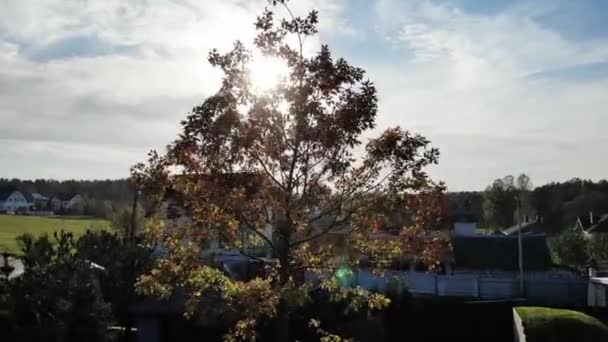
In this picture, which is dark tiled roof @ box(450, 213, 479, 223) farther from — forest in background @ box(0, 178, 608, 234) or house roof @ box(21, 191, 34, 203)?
house roof @ box(21, 191, 34, 203)

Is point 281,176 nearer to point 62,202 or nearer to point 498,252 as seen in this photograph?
point 498,252

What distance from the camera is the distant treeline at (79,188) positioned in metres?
76.3

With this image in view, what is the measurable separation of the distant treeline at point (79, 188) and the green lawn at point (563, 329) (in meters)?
46.2

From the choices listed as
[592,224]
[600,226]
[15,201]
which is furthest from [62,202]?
[600,226]

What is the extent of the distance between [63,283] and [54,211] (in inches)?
3353

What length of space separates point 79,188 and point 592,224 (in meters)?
68.5

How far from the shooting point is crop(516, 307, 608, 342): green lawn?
1491 centimetres

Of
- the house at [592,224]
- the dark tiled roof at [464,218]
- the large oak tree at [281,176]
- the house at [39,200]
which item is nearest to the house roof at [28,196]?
the house at [39,200]

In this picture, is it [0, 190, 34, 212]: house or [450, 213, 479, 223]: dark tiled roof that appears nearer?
[450, 213, 479, 223]: dark tiled roof

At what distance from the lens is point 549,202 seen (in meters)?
83.2

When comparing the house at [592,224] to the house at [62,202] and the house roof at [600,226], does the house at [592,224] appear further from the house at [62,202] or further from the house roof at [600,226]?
the house at [62,202]

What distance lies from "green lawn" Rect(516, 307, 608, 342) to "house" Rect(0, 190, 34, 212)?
109 m

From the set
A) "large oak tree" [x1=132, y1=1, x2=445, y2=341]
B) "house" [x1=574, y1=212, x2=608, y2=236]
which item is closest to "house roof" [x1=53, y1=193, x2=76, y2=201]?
"house" [x1=574, y1=212, x2=608, y2=236]

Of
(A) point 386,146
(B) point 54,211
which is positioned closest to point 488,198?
(B) point 54,211
